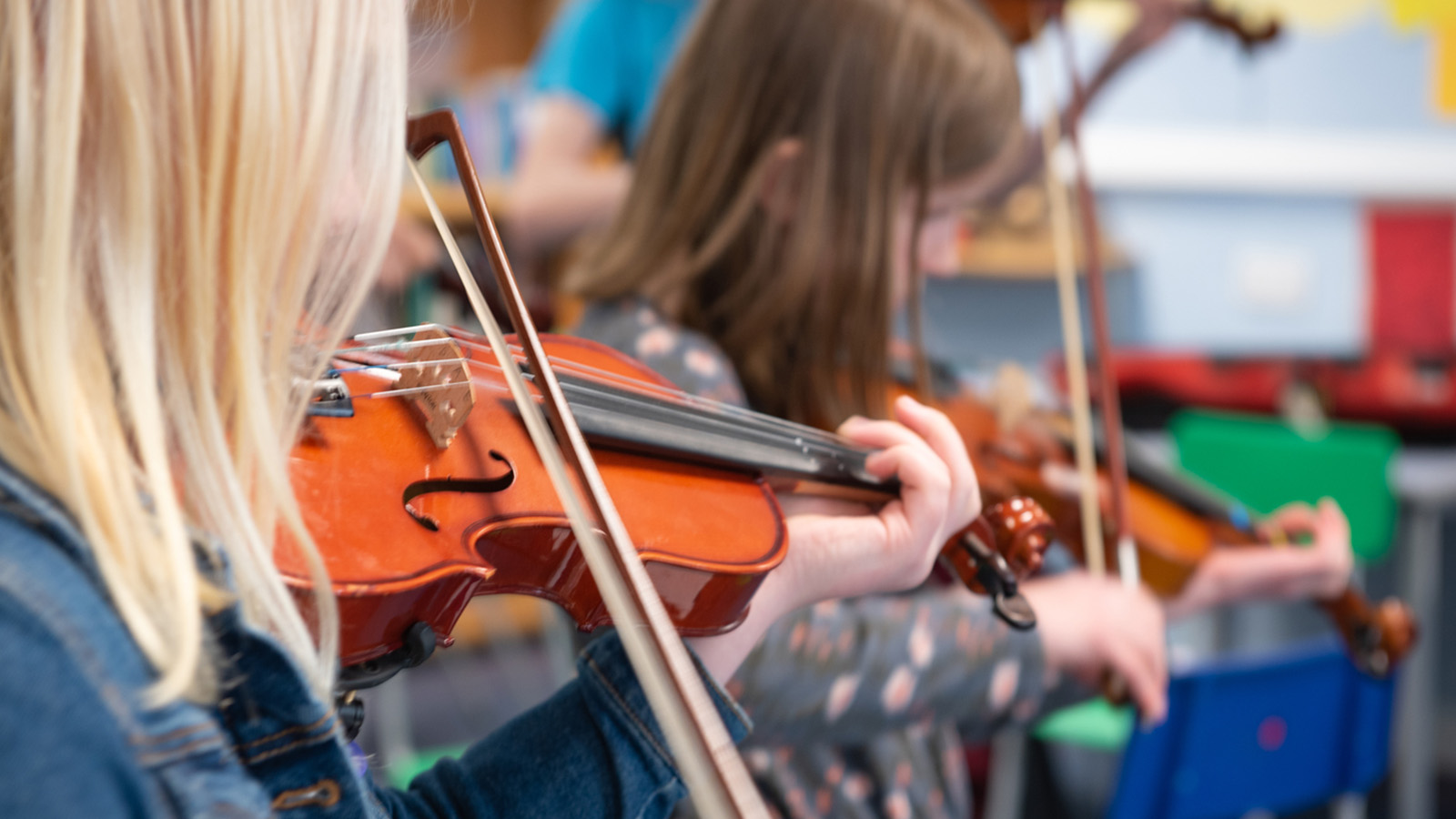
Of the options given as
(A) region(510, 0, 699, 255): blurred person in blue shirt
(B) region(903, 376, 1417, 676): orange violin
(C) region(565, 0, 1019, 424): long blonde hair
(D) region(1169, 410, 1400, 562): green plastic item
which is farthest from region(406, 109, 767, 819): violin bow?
(D) region(1169, 410, 1400, 562): green plastic item

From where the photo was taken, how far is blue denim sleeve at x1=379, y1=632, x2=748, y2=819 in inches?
16.2

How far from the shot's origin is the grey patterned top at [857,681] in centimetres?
59

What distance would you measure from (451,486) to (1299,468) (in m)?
1.44

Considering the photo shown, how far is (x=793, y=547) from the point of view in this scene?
43cm

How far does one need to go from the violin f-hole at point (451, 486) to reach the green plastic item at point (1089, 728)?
92 cm

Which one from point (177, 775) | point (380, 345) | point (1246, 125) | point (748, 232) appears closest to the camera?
point (177, 775)

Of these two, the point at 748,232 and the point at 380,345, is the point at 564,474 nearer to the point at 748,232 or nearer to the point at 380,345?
the point at 380,345

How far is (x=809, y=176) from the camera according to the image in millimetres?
659

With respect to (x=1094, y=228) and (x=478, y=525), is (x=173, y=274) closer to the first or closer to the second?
(x=478, y=525)

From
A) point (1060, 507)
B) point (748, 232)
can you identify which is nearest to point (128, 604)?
point (748, 232)

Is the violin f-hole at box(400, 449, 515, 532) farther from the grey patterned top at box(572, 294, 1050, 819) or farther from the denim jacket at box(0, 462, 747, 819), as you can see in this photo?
the grey patterned top at box(572, 294, 1050, 819)

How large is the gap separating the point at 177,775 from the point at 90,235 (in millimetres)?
151

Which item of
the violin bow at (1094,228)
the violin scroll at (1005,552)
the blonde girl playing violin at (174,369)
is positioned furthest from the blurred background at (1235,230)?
the blonde girl playing violin at (174,369)

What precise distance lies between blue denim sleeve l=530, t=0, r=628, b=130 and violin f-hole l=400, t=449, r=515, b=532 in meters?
0.95
